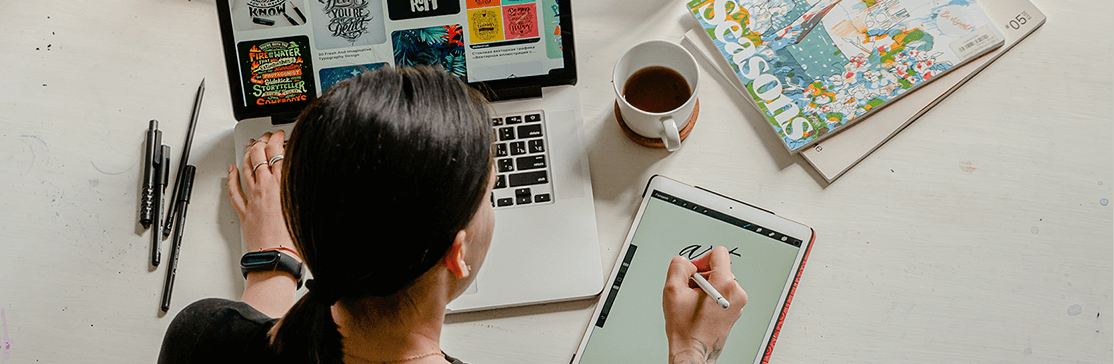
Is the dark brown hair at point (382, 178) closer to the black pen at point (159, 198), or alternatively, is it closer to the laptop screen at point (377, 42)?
the laptop screen at point (377, 42)

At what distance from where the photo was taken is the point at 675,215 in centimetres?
78

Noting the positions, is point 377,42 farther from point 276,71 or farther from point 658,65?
point 658,65

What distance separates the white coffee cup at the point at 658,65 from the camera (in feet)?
2.38

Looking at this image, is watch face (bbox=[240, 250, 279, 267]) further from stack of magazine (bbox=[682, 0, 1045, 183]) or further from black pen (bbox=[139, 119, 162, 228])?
stack of magazine (bbox=[682, 0, 1045, 183])

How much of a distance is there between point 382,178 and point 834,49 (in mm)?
592

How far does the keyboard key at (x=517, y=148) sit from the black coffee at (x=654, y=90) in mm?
130

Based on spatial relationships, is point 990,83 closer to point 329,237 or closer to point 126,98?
point 329,237

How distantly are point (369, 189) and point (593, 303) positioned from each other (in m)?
0.37

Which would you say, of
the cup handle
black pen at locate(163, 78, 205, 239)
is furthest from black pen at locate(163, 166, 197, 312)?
the cup handle

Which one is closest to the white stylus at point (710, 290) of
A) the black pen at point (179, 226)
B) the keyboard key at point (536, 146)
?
the keyboard key at point (536, 146)

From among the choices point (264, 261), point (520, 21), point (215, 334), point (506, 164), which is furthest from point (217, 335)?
point (520, 21)

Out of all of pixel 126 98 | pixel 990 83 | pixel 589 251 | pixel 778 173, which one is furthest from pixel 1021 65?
pixel 126 98

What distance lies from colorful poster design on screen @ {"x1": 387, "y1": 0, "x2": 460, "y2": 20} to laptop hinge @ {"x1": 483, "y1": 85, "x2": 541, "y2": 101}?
99mm

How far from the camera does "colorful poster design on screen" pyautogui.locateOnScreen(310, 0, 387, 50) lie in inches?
30.0
